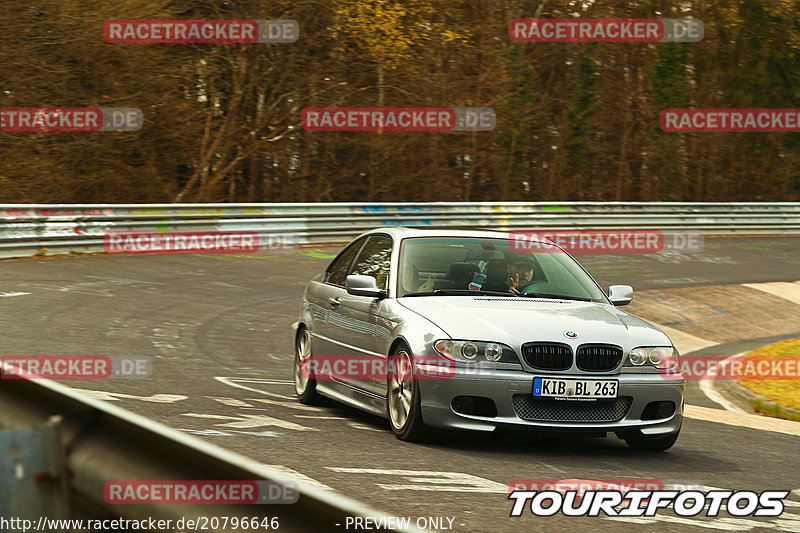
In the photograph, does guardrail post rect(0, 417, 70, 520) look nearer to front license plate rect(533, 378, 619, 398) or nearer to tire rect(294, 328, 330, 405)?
front license plate rect(533, 378, 619, 398)

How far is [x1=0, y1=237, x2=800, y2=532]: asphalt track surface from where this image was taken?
6176mm

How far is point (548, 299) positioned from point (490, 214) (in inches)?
940

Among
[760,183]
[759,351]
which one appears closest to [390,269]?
[759,351]

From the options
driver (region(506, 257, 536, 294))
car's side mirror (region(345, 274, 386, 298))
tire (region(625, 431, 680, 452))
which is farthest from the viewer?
driver (region(506, 257, 536, 294))

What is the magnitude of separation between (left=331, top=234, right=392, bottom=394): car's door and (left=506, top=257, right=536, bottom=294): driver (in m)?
0.94

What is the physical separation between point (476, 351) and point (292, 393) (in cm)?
354

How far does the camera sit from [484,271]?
28.9ft

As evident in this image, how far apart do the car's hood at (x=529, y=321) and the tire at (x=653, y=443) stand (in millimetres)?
659

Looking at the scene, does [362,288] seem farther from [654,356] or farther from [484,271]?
[654,356]

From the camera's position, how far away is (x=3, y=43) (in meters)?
26.6

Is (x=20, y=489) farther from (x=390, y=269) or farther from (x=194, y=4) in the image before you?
(x=194, y=4)

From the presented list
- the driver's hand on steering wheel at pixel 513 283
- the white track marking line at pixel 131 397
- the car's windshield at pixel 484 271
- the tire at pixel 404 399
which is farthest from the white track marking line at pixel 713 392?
the white track marking line at pixel 131 397

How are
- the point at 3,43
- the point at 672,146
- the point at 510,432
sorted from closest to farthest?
the point at 510,432, the point at 3,43, the point at 672,146

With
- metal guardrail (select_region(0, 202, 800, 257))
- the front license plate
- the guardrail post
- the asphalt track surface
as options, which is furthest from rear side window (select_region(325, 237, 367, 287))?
metal guardrail (select_region(0, 202, 800, 257))
